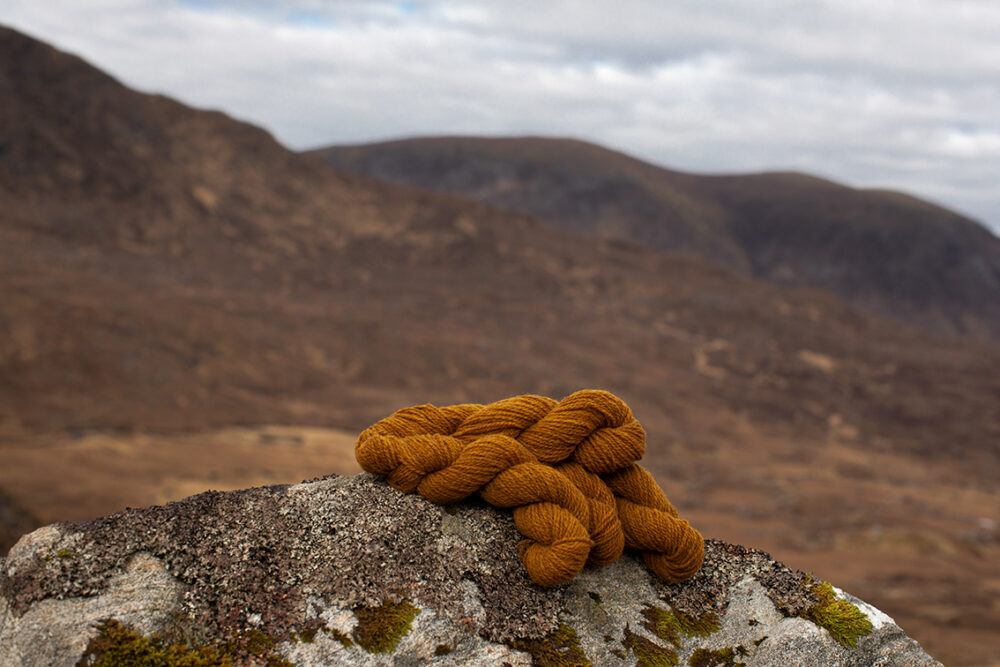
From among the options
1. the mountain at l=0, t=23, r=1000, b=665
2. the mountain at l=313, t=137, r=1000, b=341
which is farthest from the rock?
the mountain at l=313, t=137, r=1000, b=341

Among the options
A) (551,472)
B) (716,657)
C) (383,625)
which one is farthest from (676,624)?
(383,625)

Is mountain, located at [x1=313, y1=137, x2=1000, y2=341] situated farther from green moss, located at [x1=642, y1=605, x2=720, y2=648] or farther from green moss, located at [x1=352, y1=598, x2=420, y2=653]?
green moss, located at [x1=352, y1=598, x2=420, y2=653]

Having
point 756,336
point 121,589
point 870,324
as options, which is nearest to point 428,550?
point 121,589

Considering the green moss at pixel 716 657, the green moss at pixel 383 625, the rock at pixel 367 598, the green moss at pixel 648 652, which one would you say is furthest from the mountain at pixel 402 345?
the green moss at pixel 383 625

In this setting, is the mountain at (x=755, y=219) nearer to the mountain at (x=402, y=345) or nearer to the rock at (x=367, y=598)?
the mountain at (x=402, y=345)

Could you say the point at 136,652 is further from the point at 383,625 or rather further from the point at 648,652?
the point at 648,652

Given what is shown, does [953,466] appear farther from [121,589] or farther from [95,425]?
[121,589]
